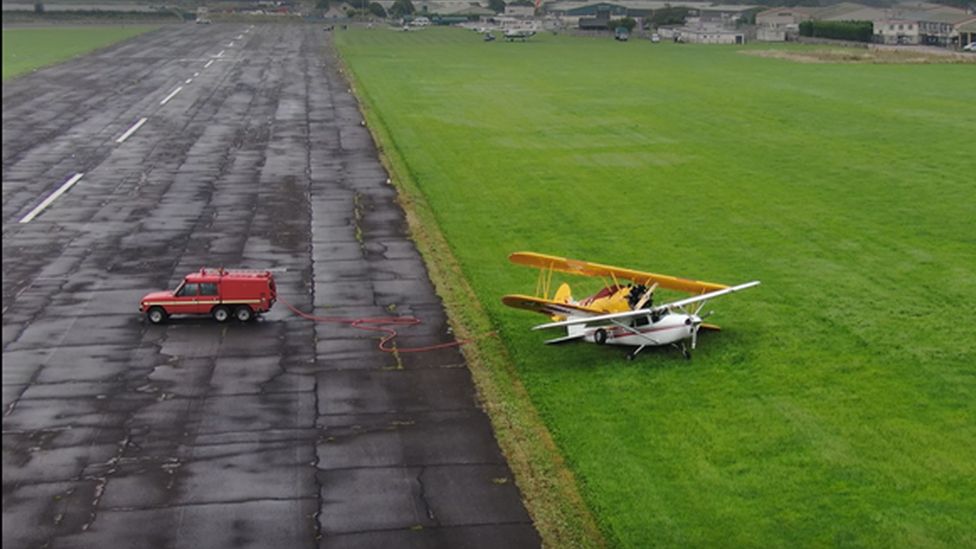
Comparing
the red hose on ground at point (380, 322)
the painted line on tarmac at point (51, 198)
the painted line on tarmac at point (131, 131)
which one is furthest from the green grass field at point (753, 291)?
the painted line on tarmac at point (131, 131)

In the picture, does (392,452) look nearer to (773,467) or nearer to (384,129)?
(773,467)

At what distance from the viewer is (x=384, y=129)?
4043 inches

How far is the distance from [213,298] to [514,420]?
1486 centimetres

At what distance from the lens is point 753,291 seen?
4772cm

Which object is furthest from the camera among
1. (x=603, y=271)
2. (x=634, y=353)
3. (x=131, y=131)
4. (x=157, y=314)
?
(x=131, y=131)

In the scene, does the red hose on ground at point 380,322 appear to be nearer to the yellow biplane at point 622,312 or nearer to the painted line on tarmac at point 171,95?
the yellow biplane at point 622,312

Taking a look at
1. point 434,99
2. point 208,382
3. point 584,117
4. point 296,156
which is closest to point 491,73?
point 434,99

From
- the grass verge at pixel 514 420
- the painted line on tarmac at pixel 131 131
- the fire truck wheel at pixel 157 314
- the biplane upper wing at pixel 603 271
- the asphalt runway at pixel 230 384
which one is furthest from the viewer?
the painted line on tarmac at pixel 131 131

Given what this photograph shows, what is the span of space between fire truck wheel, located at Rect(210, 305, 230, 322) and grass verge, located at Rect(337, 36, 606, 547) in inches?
314

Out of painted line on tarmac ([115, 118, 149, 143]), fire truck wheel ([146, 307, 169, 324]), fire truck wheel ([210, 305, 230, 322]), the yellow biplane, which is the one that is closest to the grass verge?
the yellow biplane

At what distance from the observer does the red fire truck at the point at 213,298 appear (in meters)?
44.2

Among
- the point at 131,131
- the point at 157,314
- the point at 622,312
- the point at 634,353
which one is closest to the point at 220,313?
the point at 157,314

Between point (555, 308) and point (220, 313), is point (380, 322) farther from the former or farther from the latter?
point (555, 308)

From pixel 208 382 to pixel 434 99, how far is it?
8905cm
